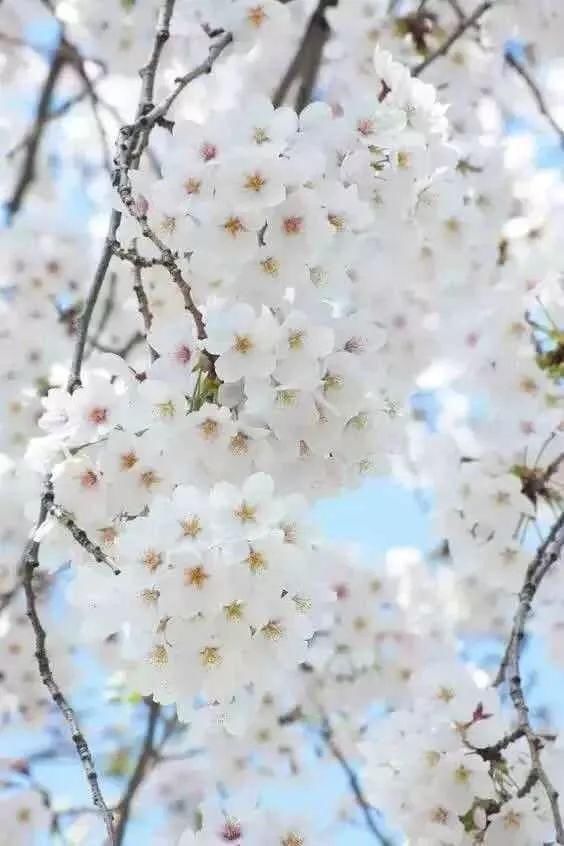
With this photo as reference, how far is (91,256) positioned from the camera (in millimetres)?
4176

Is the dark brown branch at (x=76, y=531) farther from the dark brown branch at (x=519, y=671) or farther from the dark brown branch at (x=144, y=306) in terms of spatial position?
the dark brown branch at (x=519, y=671)

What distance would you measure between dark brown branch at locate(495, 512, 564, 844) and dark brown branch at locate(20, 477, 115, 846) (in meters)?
0.64

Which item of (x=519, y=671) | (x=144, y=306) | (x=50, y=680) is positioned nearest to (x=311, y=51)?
(x=144, y=306)

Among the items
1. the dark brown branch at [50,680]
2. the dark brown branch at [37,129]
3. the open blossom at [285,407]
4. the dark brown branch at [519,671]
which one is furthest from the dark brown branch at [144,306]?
the dark brown branch at [37,129]

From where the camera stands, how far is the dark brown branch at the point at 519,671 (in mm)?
1743

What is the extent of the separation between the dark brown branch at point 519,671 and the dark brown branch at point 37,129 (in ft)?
8.45

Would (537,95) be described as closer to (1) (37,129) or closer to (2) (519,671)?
(1) (37,129)

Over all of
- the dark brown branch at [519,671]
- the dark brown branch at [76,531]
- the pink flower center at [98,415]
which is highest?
the pink flower center at [98,415]

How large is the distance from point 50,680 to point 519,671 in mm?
773

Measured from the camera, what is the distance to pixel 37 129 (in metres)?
Answer: 4.10

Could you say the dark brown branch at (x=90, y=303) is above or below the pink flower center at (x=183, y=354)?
above

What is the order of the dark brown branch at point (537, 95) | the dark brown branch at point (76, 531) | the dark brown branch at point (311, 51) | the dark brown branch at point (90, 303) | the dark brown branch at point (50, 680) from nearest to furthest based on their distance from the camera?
the dark brown branch at point (50, 680), the dark brown branch at point (76, 531), the dark brown branch at point (90, 303), the dark brown branch at point (537, 95), the dark brown branch at point (311, 51)

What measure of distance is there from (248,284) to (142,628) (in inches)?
23.5

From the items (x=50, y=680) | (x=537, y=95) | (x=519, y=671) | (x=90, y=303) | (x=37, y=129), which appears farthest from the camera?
(x=37, y=129)
